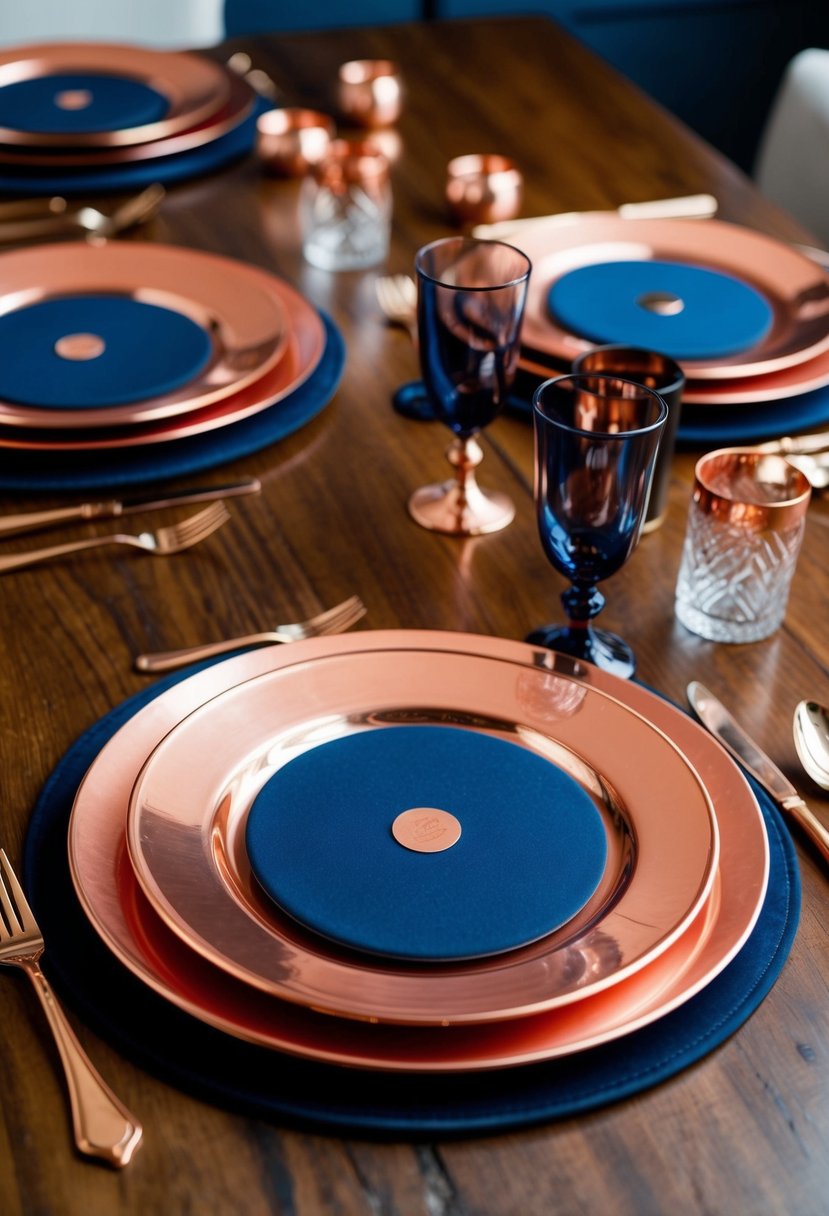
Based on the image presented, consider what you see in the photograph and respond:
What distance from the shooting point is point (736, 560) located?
0.86 metres

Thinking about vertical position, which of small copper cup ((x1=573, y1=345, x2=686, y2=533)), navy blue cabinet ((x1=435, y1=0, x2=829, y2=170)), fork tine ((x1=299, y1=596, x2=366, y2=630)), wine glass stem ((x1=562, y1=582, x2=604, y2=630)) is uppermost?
small copper cup ((x1=573, y1=345, x2=686, y2=533))

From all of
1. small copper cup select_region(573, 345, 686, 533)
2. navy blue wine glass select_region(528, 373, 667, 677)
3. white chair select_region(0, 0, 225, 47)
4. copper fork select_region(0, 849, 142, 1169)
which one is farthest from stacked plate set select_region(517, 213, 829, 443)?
white chair select_region(0, 0, 225, 47)

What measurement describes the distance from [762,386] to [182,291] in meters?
0.51

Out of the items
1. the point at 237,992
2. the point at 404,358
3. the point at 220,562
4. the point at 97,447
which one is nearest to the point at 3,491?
the point at 97,447

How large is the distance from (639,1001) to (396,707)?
231 millimetres

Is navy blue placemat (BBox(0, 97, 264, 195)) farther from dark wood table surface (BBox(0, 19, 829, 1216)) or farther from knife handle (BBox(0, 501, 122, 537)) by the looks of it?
knife handle (BBox(0, 501, 122, 537))

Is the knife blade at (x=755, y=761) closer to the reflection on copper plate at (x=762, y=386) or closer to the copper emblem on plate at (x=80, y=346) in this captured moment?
the reflection on copper plate at (x=762, y=386)

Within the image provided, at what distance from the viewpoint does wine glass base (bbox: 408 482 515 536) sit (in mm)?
979

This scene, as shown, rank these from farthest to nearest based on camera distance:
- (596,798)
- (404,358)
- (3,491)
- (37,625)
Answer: (404,358) → (3,491) → (37,625) → (596,798)

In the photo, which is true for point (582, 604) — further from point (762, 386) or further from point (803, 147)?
point (803, 147)

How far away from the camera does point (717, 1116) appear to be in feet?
1.89

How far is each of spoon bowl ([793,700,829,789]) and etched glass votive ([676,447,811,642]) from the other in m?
0.08

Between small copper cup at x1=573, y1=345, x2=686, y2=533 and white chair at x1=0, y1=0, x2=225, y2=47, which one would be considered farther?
white chair at x1=0, y1=0, x2=225, y2=47

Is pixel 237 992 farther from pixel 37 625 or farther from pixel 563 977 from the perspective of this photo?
pixel 37 625
